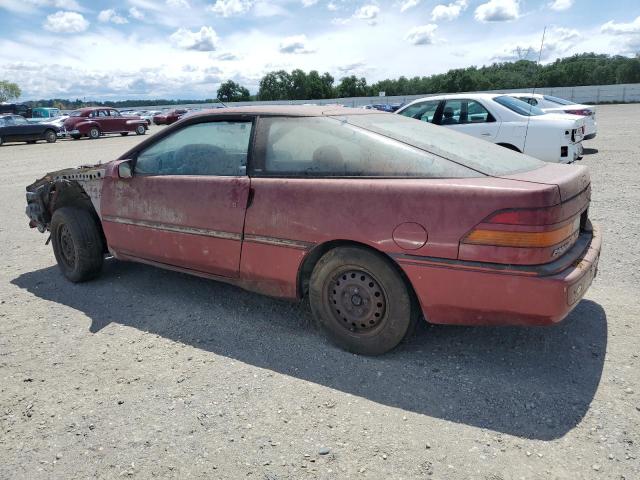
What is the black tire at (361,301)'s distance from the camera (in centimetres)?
285

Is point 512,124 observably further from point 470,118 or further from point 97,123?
point 97,123

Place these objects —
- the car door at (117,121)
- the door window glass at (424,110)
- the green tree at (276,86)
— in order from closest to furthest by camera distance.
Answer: the door window glass at (424,110) → the car door at (117,121) → the green tree at (276,86)

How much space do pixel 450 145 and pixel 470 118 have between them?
628 centimetres

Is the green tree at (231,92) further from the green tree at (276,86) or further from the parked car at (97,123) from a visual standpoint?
the parked car at (97,123)

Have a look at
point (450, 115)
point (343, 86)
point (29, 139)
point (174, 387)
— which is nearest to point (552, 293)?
point (174, 387)

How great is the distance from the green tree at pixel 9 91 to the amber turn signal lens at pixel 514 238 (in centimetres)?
12884

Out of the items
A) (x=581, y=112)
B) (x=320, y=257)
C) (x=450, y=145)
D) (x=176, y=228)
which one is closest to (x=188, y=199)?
(x=176, y=228)

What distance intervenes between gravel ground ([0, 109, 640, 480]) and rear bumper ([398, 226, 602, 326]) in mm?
417

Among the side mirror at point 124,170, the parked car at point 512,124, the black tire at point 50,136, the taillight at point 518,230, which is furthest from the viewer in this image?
the black tire at point 50,136

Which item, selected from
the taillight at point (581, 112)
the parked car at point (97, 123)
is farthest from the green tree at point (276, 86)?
the taillight at point (581, 112)

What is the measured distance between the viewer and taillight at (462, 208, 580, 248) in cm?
246

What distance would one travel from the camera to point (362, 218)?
2.84m

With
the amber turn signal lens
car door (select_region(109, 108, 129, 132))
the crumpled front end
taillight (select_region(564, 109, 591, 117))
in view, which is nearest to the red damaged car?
the amber turn signal lens

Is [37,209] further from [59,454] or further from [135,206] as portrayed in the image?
[59,454]
